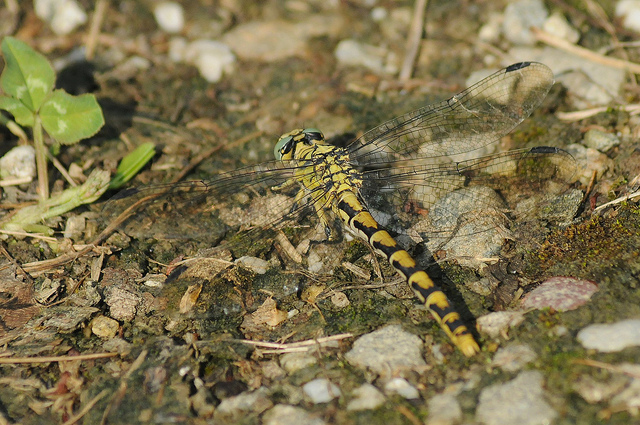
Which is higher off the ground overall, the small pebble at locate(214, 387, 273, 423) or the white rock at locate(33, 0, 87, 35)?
the white rock at locate(33, 0, 87, 35)

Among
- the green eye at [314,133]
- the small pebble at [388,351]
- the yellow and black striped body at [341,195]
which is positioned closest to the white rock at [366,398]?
the small pebble at [388,351]

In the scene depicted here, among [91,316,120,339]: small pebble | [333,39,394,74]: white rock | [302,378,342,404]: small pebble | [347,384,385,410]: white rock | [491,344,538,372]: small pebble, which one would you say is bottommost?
[91,316,120,339]: small pebble

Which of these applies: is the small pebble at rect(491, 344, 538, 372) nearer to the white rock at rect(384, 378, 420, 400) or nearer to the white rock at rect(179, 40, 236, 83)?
the white rock at rect(384, 378, 420, 400)

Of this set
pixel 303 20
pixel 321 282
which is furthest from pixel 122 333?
pixel 303 20

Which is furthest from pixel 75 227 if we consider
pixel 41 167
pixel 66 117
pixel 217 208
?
pixel 217 208

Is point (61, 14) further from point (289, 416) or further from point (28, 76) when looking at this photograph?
point (289, 416)

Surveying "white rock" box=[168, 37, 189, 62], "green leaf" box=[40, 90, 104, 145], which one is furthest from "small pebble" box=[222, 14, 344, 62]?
"green leaf" box=[40, 90, 104, 145]

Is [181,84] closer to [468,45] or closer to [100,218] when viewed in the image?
[100,218]
